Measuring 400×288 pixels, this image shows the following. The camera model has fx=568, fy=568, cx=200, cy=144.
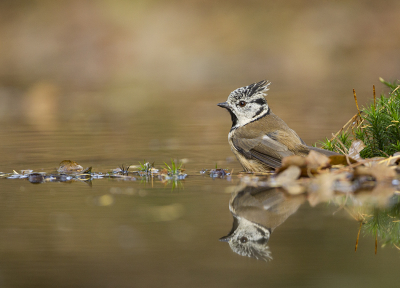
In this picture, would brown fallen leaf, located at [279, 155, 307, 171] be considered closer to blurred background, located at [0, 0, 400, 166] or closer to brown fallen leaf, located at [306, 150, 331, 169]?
brown fallen leaf, located at [306, 150, 331, 169]

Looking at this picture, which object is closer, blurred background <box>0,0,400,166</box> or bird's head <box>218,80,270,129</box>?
bird's head <box>218,80,270,129</box>

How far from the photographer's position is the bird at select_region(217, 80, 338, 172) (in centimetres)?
528

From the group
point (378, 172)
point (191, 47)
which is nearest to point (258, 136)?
point (378, 172)

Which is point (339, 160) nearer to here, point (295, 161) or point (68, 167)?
point (295, 161)

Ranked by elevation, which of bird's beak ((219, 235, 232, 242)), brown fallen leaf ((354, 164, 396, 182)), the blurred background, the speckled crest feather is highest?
the blurred background

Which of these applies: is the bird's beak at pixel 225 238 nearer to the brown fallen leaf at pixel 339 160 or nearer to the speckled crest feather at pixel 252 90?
the brown fallen leaf at pixel 339 160

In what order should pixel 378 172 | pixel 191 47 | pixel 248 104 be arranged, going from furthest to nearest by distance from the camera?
pixel 191 47
pixel 248 104
pixel 378 172

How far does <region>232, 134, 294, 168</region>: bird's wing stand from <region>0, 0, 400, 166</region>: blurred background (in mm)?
10196

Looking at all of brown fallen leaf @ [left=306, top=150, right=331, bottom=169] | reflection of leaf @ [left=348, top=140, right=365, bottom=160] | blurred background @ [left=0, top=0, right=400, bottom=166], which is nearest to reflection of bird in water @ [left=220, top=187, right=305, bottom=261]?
brown fallen leaf @ [left=306, top=150, right=331, bottom=169]

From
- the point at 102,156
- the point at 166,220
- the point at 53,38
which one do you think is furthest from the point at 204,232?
the point at 53,38

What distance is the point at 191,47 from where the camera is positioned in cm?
2148

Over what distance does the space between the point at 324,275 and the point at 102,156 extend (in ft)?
14.7

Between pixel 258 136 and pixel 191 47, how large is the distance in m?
16.3

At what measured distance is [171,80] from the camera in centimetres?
1928
